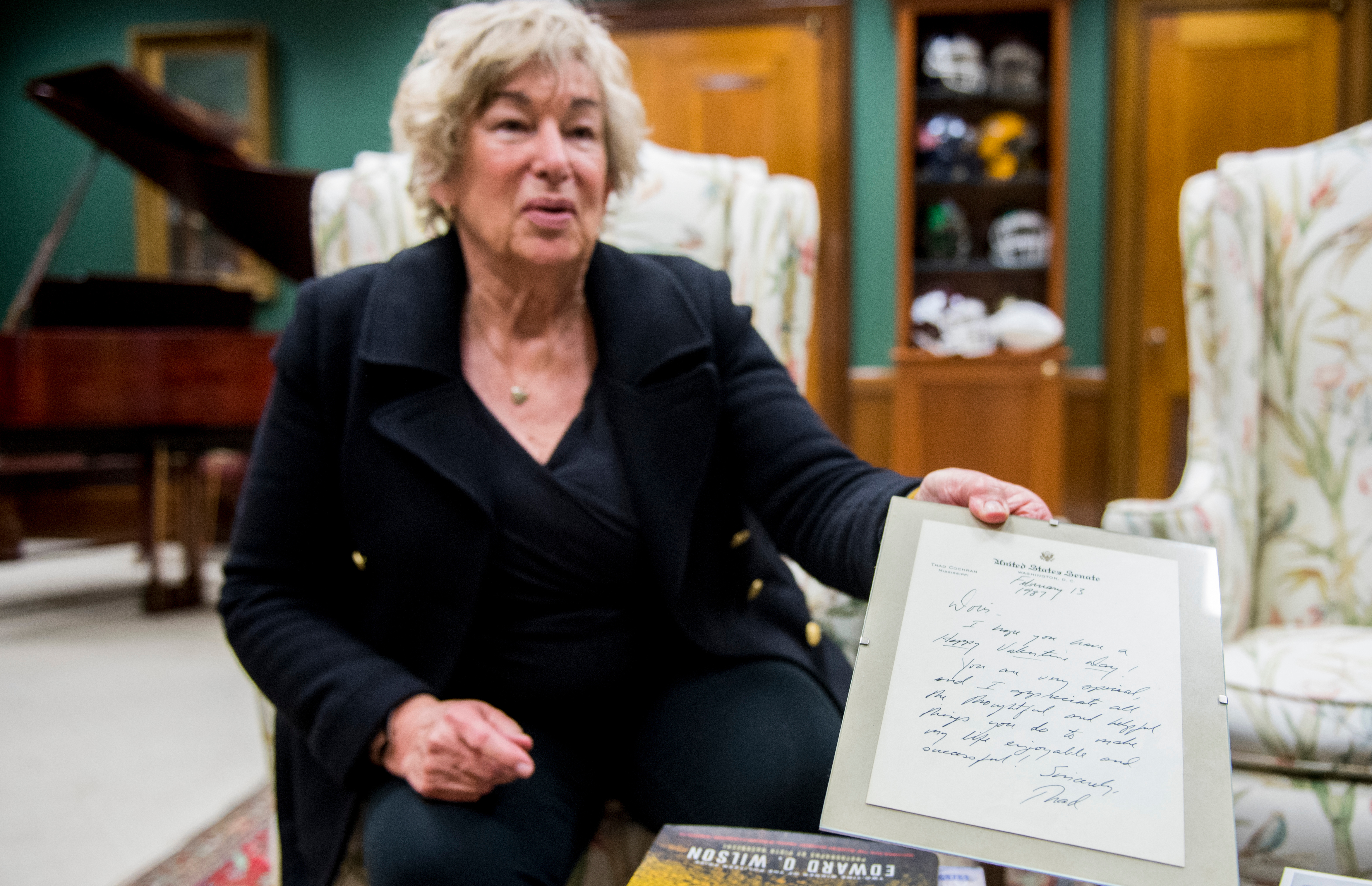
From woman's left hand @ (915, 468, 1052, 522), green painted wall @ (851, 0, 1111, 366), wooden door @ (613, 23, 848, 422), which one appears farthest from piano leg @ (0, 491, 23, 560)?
woman's left hand @ (915, 468, 1052, 522)

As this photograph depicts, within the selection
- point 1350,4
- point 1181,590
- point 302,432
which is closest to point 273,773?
point 302,432

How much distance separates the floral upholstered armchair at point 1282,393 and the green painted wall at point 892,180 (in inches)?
99.8

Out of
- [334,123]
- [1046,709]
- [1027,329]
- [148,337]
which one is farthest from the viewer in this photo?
[334,123]

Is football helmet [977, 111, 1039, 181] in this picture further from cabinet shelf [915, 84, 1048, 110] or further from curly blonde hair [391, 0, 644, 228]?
curly blonde hair [391, 0, 644, 228]

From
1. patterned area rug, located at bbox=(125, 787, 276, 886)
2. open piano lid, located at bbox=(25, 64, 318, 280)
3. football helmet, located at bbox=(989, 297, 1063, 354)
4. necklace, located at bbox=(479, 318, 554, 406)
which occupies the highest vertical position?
open piano lid, located at bbox=(25, 64, 318, 280)

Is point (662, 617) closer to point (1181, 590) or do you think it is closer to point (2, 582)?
point (1181, 590)

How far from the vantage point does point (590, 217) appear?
3.34 ft

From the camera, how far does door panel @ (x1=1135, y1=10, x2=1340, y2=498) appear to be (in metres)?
3.69

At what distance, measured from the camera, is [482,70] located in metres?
0.97

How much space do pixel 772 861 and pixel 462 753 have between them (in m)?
0.30

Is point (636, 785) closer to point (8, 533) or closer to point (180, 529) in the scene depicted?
point (180, 529)

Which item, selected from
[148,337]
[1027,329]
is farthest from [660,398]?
[1027,329]

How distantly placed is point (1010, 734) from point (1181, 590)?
0.13 metres

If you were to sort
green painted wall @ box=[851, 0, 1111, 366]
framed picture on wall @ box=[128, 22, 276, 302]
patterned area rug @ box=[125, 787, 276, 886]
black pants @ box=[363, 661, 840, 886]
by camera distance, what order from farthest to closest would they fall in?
framed picture on wall @ box=[128, 22, 276, 302]
green painted wall @ box=[851, 0, 1111, 366]
patterned area rug @ box=[125, 787, 276, 886]
black pants @ box=[363, 661, 840, 886]
